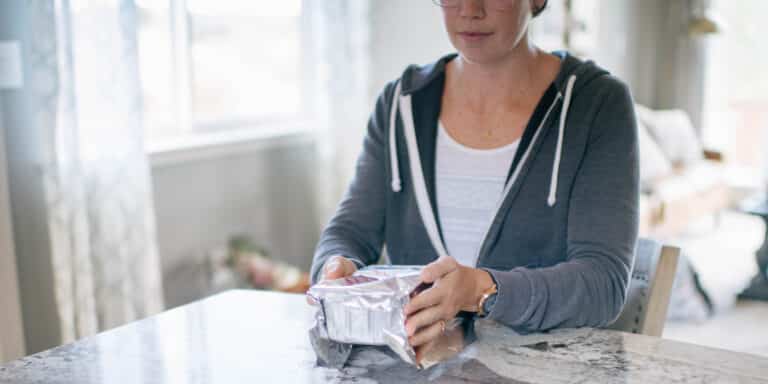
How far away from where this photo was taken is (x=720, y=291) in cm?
364

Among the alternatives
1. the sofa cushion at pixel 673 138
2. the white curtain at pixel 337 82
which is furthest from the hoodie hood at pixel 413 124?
the sofa cushion at pixel 673 138

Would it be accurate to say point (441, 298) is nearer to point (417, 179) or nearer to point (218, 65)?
point (417, 179)

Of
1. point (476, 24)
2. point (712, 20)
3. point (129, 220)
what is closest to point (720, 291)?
point (712, 20)

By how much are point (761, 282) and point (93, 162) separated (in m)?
3.12

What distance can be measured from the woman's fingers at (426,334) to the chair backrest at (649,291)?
36 cm

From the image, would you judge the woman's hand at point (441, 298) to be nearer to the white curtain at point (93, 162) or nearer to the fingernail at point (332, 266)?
the fingernail at point (332, 266)

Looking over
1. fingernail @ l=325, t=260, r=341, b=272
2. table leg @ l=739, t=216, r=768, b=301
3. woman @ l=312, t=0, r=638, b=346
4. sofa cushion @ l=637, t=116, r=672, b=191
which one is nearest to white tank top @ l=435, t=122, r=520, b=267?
woman @ l=312, t=0, r=638, b=346

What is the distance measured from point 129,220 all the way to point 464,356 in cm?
152

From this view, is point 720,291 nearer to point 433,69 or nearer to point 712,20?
point 712,20

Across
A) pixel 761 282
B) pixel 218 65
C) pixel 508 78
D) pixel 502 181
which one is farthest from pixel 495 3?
pixel 761 282

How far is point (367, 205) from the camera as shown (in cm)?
123

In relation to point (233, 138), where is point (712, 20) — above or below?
above

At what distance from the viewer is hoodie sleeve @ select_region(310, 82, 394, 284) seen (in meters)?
1.18

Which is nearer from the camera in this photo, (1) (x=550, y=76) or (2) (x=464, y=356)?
(2) (x=464, y=356)
